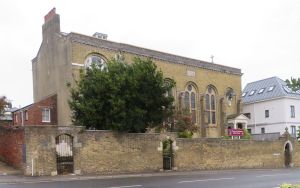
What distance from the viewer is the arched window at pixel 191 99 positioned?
4881 cm

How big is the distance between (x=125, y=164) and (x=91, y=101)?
460 centimetres

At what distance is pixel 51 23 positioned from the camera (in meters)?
41.8

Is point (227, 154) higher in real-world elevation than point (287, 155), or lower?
higher

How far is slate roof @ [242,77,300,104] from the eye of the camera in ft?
190

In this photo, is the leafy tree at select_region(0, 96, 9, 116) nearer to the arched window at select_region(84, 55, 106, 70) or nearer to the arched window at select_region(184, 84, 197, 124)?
the arched window at select_region(84, 55, 106, 70)

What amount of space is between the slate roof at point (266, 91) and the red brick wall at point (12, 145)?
39233mm

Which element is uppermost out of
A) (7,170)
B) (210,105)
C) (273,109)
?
(210,105)

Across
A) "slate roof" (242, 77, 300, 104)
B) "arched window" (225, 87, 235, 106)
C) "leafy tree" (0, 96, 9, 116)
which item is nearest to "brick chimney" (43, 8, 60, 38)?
"leafy tree" (0, 96, 9, 116)

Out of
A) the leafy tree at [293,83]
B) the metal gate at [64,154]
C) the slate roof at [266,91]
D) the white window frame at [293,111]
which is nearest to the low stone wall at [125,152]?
the metal gate at [64,154]

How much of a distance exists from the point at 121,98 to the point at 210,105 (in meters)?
25.8

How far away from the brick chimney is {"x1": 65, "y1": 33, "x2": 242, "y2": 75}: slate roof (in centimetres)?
181

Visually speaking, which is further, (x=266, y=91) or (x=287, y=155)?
(x=266, y=91)

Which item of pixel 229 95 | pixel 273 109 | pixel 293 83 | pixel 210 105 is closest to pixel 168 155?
pixel 210 105

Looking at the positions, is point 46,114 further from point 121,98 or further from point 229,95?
point 229,95
